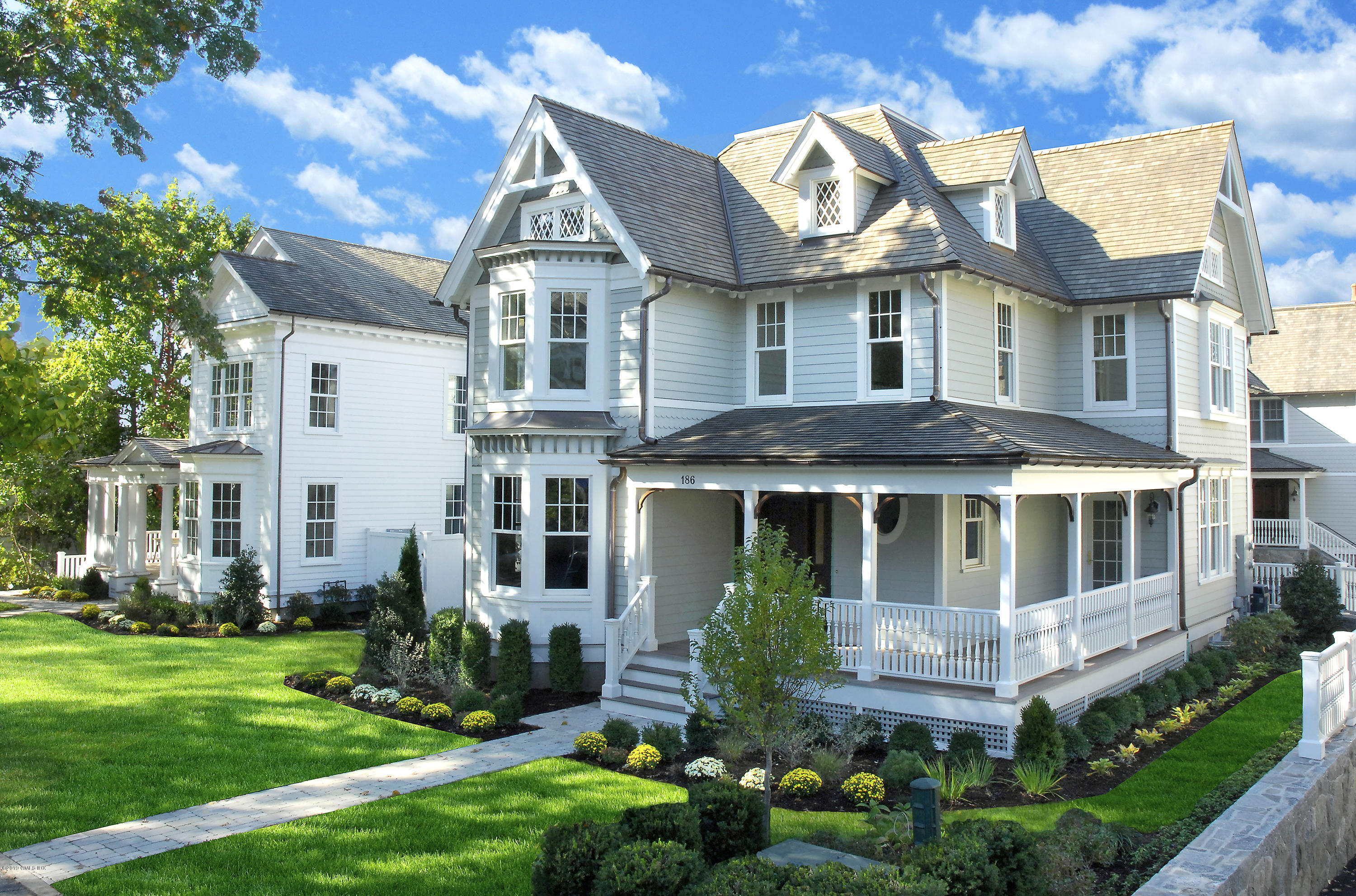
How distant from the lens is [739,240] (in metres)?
17.9

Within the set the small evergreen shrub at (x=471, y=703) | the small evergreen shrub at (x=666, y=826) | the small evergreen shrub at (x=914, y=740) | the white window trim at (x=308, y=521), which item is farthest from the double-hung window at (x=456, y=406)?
the small evergreen shrub at (x=666, y=826)

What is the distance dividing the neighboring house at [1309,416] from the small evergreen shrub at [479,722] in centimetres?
2732

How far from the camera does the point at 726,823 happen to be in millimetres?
8117

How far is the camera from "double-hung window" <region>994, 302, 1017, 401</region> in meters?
17.1

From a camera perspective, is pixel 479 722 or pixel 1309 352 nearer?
pixel 479 722

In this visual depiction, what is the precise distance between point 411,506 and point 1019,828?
21.3 metres

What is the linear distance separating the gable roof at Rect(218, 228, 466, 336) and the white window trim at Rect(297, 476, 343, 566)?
404 centimetres

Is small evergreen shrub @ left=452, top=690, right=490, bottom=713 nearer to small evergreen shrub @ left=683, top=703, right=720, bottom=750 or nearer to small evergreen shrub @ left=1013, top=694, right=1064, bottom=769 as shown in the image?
small evergreen shrub @ left=683, top=703, right=720, bottom=750

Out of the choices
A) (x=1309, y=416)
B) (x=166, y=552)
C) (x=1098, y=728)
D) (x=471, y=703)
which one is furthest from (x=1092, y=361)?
(x=166, y=552)

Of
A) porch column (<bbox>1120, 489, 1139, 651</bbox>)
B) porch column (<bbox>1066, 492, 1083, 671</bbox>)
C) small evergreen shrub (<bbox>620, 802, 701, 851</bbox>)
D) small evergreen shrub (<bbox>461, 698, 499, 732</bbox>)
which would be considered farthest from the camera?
porch column (<bbox>1120, 489, 1139, 651</bbox>)

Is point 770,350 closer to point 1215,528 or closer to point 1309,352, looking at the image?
point 1215,528

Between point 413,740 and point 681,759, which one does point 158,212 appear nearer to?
point 413,740

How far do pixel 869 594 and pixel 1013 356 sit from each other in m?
6.61

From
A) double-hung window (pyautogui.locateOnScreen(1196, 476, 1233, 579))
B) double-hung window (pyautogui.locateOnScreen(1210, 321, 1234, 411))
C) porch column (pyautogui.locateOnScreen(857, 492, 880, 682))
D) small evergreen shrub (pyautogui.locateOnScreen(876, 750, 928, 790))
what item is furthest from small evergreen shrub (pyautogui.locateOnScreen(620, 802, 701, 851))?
double-hung window (pyautogui.locateOnScreen(1210, 321, 1234, 411))
